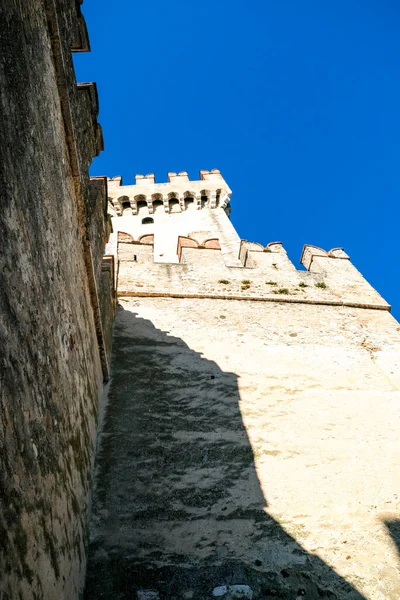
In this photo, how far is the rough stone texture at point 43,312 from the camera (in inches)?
72.1

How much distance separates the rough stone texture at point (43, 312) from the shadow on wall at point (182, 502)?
0.33 meters

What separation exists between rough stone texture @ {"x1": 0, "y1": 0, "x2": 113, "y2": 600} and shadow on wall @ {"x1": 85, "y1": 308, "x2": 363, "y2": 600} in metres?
0.33

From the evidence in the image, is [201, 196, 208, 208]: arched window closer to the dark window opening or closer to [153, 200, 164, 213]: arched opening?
the dark window opening

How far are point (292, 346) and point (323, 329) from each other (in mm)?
786

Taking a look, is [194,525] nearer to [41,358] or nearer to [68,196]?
[41,358]

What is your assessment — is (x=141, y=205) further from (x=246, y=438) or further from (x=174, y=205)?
(x=246, y=438)

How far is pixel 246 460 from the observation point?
4531mm

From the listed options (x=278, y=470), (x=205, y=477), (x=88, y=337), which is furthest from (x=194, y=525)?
(x=88, y=337)

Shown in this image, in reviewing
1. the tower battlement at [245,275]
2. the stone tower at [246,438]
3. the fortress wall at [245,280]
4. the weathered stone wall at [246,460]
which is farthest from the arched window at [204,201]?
the weathered stone wall at [246,460]

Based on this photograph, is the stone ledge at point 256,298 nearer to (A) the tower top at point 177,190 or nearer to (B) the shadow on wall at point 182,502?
(B) the shadow on wall at point 182,502

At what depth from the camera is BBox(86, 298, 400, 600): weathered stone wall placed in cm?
344

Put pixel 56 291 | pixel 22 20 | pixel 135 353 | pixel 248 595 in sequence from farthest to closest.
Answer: pixel 135 353 < pixel 248 595 < pixel 56 291 < pixel 22 20

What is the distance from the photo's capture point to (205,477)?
430cm

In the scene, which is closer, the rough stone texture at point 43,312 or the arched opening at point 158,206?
the rough stone texture at point 43,312
